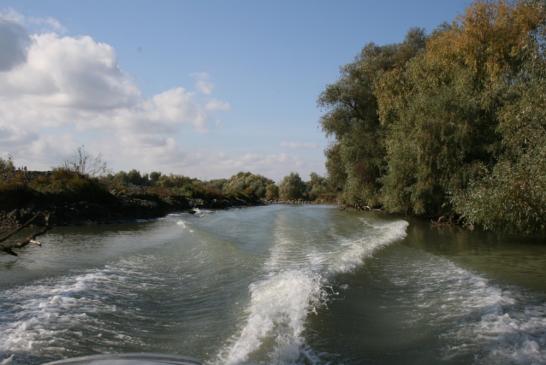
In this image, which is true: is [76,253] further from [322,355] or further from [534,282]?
[534,282]

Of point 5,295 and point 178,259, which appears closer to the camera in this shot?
point 5,295

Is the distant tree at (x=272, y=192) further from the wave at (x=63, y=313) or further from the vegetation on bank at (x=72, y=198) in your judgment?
the wave at (x=63, y=313)

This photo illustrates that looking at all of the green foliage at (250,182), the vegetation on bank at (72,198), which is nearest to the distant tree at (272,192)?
the green foliage at (250,182)

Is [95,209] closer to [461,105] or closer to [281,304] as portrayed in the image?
[281,304]

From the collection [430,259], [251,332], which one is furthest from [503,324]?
[430,259]

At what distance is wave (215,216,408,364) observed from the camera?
5502mm

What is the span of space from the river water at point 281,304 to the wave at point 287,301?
0.03 metres

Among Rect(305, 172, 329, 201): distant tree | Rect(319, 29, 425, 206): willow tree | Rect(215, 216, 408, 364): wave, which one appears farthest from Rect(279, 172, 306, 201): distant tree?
Rect(215, 216, 408, 364): wave

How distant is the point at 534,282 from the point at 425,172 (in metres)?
12.7

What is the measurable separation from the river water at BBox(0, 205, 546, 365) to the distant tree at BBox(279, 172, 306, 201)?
7391cm

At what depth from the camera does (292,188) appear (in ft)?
293

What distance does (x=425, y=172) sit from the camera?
847 inches

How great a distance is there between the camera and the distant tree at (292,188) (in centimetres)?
8856

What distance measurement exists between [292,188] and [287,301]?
81695 millimetres
